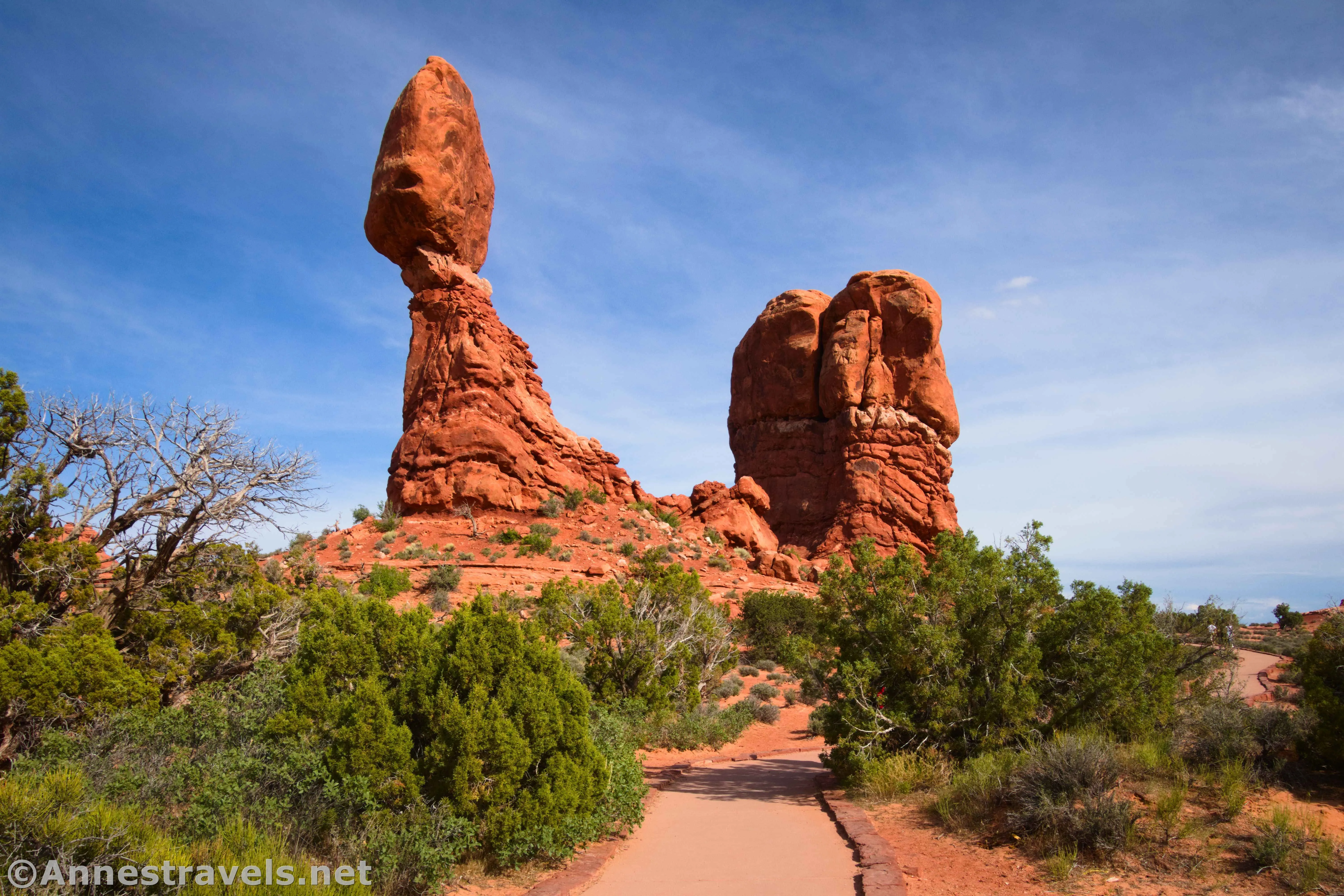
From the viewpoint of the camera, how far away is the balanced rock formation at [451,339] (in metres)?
27.3

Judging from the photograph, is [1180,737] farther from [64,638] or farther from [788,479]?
[788,479]

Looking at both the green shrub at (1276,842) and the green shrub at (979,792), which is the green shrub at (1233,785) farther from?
the green shrub at (979,792)

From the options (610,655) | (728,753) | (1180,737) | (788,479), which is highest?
(788,479)

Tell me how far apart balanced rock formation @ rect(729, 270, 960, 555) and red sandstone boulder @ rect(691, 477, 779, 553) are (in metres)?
1.11

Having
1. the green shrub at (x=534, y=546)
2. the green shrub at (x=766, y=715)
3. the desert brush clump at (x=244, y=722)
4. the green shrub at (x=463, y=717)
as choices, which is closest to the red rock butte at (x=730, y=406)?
the green shrub at (x=534, y=546)

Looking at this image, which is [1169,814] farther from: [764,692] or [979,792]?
[764,692]

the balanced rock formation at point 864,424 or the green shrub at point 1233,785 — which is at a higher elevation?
the balanced rock formation at point 864,424

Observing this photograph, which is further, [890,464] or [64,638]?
[890,464]

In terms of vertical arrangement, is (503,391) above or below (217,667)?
above

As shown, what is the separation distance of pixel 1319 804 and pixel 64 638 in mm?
11547

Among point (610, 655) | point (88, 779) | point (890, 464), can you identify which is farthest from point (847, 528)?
point (88, 779)

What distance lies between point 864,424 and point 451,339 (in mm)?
20476

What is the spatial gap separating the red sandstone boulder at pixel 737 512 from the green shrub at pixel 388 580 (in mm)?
15225

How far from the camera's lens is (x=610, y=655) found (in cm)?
1336
